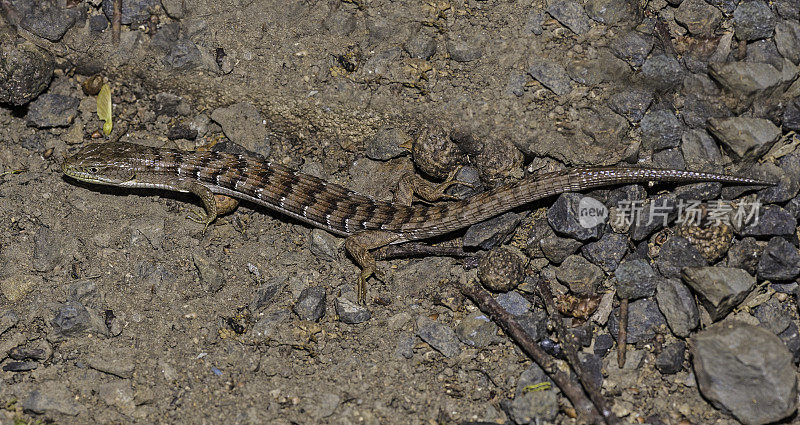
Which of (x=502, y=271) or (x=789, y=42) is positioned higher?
(x=789, y=42)

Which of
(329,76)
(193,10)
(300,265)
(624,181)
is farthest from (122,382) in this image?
(624,181)

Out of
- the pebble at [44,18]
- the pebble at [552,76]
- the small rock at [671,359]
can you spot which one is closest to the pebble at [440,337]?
the small rock at [671,359]

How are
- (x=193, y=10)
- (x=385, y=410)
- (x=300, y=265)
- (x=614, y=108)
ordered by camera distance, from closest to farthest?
(x=385, y=410) < (x=614, y=108) < (x=300, y=265) < (x=193, y=10)

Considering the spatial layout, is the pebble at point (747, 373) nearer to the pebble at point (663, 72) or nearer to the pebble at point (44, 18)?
the pebble at point (663, 72)

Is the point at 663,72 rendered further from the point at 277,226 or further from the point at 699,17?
the point at 277,226

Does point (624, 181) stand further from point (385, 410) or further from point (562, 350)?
point (385, 410)

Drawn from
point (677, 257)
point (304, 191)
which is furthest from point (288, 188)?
point (677, 257)
